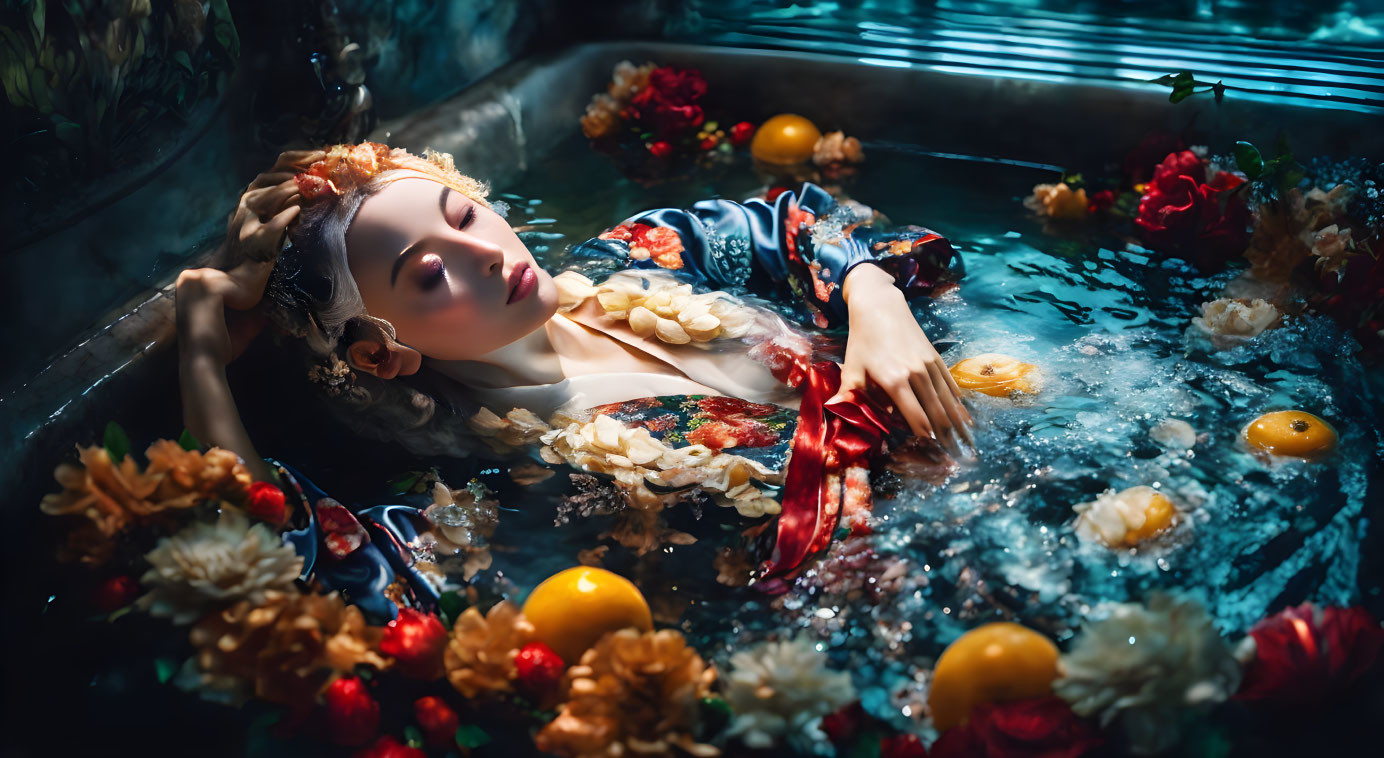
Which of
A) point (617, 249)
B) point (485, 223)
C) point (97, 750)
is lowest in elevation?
point (97, 750)

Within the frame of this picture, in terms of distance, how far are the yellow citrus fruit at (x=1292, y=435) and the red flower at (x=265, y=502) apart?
1619mm

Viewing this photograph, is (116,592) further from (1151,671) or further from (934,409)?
(1151,671)

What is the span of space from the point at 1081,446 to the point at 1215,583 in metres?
0.36

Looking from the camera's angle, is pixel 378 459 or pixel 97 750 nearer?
pixel 97 750

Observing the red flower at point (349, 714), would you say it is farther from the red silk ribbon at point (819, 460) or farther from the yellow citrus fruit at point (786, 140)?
the yellow citrus fruit at point (786, 140)

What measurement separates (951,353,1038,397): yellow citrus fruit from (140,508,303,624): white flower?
1266 mm

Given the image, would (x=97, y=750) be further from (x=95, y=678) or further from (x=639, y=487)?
(x=639, y=487)

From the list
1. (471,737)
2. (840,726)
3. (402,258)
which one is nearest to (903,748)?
(840,726)

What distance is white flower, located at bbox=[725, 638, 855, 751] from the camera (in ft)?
4.77

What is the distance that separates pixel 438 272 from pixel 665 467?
0.52 metres

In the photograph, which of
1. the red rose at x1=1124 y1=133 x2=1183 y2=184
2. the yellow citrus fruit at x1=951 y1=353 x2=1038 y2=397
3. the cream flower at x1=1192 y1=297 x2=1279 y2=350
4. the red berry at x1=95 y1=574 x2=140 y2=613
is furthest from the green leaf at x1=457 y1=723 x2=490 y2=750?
the red rose at x1=1124 y1=133 x2=1183 y2=184

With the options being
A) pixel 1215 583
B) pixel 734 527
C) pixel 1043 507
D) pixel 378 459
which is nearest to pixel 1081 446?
pixel 1043 507

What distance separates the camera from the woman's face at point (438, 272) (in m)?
1.93

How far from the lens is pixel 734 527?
189cm
